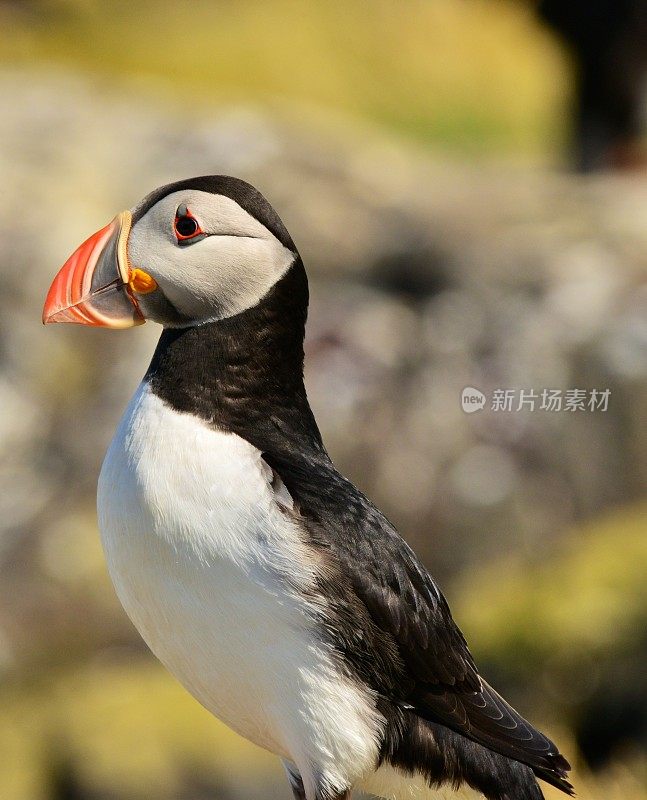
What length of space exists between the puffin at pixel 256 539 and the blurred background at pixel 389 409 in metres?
1.89

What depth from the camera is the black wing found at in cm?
275

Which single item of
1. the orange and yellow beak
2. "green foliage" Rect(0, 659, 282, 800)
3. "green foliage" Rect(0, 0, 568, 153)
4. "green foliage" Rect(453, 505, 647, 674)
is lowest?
"green foliage" Rect(0, 659, 282, 800)

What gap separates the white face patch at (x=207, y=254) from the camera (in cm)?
268

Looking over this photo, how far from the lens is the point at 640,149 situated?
395 inches

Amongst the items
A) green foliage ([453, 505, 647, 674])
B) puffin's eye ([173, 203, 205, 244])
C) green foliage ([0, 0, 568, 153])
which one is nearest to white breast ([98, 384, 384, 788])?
puffin's eye ([173, 203, 205, 244])

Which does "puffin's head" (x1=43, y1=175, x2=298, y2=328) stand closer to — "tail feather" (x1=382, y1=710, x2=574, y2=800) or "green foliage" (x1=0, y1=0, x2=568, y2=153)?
"tail feather" (x1=382, y1=710, x2=574, y2=800)

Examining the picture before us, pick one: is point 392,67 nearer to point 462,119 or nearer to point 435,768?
point 462,119

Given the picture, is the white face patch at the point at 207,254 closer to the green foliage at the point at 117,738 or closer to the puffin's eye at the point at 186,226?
the puffin's eye at the point at 186,226

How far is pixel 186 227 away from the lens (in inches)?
105

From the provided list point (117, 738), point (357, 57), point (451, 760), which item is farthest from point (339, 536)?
point (357, 57)

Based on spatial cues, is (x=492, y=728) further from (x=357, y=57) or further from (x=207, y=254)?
(x=357, y=57)

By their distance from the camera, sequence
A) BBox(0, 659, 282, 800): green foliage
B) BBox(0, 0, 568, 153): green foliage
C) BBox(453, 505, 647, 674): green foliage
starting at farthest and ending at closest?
BBox(0, 0, 568, 153): green foliage
BBox(453, 505, 647, 674): green foliage
BBox(0, 659, 282, 800): green foliage

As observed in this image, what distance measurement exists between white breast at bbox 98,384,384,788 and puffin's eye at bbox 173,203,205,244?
1.31 feet

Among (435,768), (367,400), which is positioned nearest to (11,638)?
(367,400)
